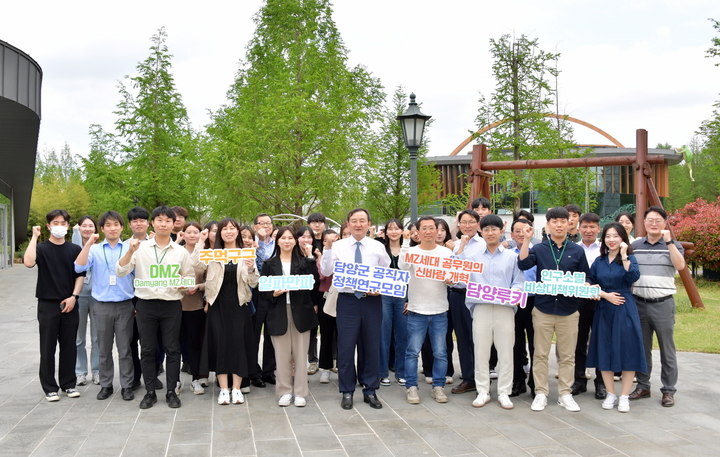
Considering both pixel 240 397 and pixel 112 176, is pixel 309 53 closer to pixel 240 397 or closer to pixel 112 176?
pixel 112 176

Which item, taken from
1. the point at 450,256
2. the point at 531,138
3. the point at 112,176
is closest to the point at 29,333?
the point at 450,256

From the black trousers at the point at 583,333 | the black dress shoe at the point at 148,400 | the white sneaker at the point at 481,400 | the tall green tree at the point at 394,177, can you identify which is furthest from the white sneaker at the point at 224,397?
the tall green tree at the point at 394,177

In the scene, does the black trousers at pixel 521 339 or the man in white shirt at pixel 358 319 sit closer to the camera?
the man in white shirt at pixel 358 319

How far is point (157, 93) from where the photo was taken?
2786cm

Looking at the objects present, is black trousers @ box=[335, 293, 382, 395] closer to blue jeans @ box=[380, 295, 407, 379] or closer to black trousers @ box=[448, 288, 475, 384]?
blue jeans @ box=[380, 295, 407, 379]

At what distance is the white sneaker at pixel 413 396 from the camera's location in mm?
5809

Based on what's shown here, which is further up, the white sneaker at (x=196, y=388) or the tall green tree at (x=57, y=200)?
the tall green tree at (x=57, y=200)

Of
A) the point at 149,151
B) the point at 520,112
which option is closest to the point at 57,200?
the point at 149,151

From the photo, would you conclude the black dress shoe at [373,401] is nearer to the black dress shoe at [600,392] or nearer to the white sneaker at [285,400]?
the white sneaker at [285,400]

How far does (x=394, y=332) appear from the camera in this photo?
6676 millimetres

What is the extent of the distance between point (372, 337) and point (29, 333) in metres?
7.45

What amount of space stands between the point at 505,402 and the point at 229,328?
118 inches

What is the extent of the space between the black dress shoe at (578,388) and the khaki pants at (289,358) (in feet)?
9.82

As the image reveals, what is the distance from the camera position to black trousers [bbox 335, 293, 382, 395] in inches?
226
